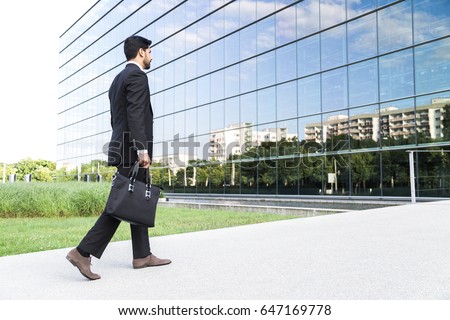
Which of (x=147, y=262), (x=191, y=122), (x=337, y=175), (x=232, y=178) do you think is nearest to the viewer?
(x=147, y=262)

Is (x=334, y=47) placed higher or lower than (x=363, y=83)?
higher

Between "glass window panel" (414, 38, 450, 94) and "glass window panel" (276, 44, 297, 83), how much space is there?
6.24 metres

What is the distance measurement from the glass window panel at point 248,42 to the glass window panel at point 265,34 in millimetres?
328

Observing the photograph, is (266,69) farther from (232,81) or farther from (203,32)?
(203,32)

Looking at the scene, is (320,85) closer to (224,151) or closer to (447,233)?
(224,151)

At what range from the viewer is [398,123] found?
1571 centimetres

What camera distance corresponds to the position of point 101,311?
9.25 ft

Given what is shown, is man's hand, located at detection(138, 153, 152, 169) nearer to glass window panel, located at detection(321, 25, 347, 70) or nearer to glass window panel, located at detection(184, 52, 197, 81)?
glass window panel, located at detection(321, 25, 347, 70)

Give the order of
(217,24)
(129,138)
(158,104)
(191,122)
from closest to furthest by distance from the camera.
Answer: (129,138)
(217,24)
(191,122)
(158,104)

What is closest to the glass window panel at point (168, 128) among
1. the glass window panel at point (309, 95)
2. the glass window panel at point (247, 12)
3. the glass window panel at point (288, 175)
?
the glass window panel at point (247, 12)

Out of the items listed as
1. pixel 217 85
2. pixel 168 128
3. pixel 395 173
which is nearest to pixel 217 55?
pixel 217 85

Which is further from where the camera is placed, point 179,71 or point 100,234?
point 179,71

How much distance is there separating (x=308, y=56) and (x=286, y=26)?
2.45 metres

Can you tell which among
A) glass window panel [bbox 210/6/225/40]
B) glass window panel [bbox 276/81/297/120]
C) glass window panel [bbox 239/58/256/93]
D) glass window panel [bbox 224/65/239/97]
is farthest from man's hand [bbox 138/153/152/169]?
glass window panel [bbox 210/6/225/40]
